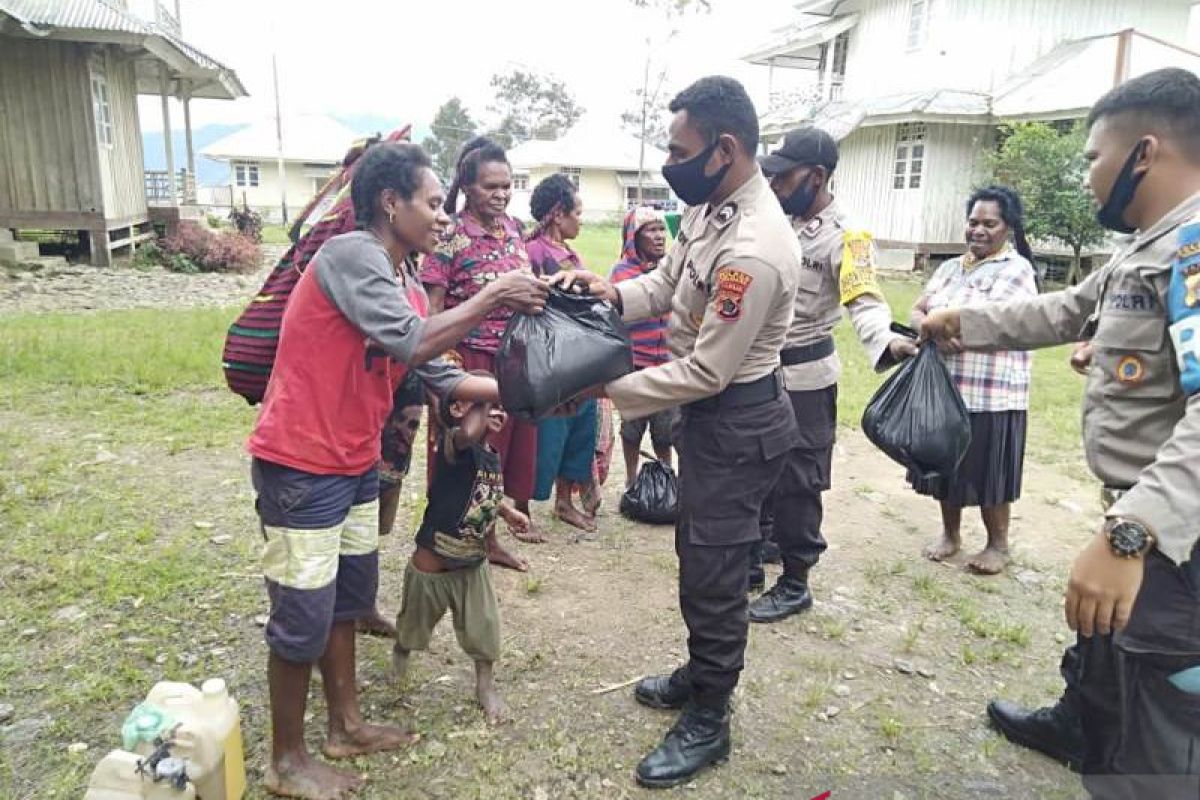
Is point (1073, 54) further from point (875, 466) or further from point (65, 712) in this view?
point (65, 712)

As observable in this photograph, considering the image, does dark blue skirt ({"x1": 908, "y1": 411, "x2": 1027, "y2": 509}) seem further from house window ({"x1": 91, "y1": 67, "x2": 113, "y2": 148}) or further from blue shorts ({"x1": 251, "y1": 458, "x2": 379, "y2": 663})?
house window ({"x1": 91, "y1": 67, "x2": 113, "y2": 148})

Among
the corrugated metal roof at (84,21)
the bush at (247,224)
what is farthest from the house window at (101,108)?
the bush at (247,224)

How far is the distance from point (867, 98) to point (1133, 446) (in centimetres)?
1970

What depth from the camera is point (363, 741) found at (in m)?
2.66

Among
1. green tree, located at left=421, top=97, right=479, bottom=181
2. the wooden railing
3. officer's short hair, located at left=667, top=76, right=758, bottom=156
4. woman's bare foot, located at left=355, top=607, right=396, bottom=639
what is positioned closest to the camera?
officer's short hair, located at left=667, top=76, right=758, bottom=156

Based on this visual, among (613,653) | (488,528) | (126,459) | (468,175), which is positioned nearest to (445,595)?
(488,528)

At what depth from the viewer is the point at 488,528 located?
109 inches

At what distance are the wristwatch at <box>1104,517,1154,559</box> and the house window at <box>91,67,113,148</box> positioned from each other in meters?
14.3

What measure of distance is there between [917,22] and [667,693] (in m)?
19.2

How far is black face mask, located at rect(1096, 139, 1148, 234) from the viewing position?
204cm

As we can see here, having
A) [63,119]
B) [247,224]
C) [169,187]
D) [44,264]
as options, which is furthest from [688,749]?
[247,224]

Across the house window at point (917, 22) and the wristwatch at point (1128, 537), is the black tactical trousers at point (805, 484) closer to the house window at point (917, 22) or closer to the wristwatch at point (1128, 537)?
the wristwatch at point (1128, 537)

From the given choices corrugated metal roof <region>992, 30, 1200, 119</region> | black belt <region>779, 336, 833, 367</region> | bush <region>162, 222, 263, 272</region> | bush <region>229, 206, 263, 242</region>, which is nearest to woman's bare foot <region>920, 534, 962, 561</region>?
black belt <region>779, 336, 833, 367</region>

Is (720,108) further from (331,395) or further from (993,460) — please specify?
(993,460)
